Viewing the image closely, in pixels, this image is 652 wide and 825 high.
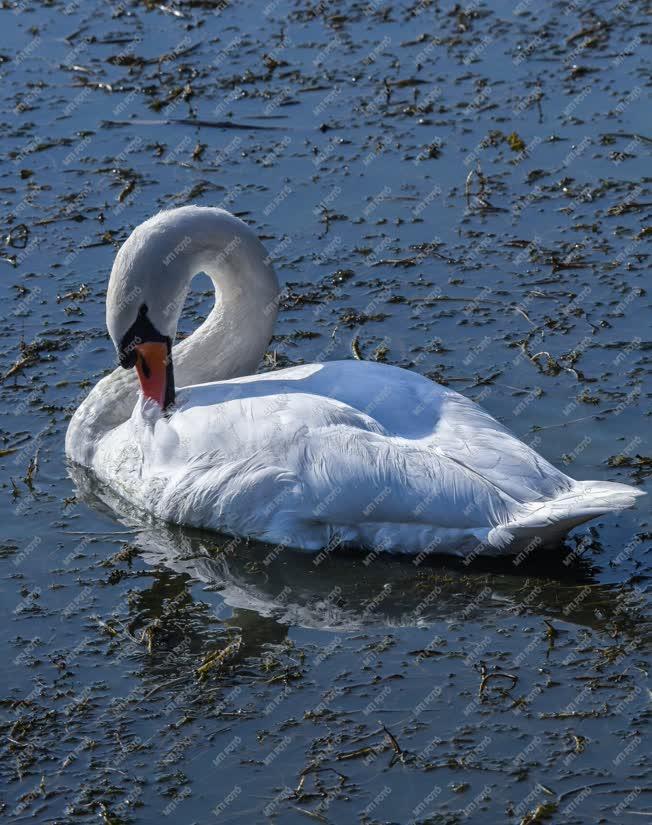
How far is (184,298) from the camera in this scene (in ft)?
29.8

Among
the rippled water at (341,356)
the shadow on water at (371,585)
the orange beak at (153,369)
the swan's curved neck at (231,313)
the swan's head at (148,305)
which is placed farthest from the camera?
the swan's curved neck at (231,313)

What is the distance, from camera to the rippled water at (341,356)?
656cm

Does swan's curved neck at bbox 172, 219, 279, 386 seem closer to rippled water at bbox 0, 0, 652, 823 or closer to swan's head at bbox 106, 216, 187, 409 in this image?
swan's head at bbox 106, 216, 187, 409

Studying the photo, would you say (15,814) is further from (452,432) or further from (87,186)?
(87,186)

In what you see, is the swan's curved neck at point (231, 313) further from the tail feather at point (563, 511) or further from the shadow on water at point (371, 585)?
the tail feather at point (563, 511)

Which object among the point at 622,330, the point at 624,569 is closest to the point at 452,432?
the point at 624,569

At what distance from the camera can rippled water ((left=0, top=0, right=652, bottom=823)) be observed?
6559 millimetres

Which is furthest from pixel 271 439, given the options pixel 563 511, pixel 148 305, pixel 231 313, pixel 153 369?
pixel 563 511

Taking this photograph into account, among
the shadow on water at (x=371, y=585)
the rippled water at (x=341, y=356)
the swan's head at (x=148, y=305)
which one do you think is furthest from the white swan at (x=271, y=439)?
the rippled water at (x=341, y=356)

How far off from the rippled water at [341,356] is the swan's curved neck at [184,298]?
481 millimetres

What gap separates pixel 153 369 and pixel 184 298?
459mm

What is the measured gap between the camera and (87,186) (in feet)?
42.0

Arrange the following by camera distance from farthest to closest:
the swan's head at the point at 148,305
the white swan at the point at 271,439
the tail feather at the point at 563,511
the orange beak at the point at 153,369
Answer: the orange beak at the point at 153,369 < the swan's head at the point at 148,305 < the white swan at the point at 271,439 < the tail feather at the point at 563,511

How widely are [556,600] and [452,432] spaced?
1.04m
